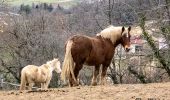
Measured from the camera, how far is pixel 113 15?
25.5 meters

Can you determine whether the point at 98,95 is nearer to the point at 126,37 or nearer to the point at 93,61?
the point at 93,61

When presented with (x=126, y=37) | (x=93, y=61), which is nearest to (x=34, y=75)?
(x=93, y=61)

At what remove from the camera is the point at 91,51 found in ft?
38.1

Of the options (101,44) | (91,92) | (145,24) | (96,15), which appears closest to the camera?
(91,92)

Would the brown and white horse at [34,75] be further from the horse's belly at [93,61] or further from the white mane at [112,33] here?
the white mane at [112,33]

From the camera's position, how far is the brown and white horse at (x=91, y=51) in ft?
36.8

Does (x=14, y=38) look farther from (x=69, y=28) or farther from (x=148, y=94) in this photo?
(x=148, y=94)

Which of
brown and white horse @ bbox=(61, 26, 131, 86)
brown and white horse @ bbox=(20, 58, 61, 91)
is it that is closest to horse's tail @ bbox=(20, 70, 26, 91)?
brown and white horse @ bbox=(20, 58, 61, 91)

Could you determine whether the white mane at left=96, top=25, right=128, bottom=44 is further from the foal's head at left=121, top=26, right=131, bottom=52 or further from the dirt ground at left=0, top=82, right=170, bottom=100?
the dirt ground at left=0, top=82, right=170, bottom=100

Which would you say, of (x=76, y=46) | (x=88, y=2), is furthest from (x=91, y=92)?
(x=88, y=2)

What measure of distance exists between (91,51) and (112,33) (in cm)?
115

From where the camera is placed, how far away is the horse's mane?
40.3 ft

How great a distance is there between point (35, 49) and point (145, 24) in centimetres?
1711

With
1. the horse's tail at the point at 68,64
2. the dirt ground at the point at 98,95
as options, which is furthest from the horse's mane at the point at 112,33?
the dirt ground at the point at 98,95
